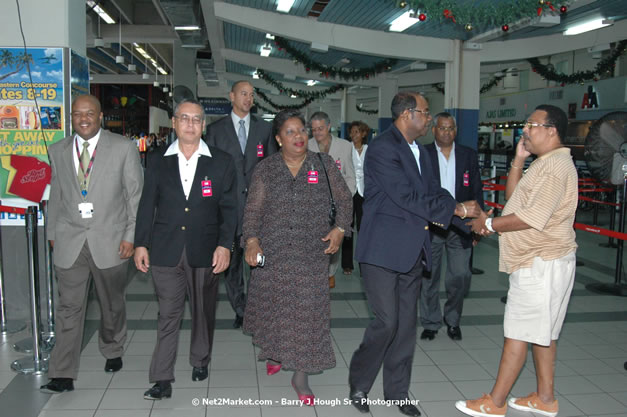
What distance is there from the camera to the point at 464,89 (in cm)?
1409

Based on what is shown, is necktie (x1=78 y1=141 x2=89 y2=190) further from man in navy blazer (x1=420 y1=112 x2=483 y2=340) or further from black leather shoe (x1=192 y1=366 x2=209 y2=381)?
man in navy blazer (x1=420 y1=112 x2=483 y2=340)

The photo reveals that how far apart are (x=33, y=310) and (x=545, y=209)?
3.20m

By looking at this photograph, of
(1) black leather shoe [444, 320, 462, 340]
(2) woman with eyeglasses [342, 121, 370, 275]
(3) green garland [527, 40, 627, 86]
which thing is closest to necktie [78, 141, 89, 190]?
(1) black leather shoe [444, 320, 462, 340]

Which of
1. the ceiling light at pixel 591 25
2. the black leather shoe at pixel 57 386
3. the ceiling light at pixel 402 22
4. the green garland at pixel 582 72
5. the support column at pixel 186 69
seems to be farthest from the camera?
the support column at pixel 186 69

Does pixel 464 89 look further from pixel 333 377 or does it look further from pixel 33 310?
pixel 33 310

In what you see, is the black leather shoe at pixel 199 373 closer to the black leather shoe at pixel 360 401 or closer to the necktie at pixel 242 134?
the black leather shoe at pixel 360 401

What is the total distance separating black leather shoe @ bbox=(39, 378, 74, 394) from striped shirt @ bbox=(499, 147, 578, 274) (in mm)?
2624

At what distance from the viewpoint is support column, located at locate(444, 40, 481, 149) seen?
46.0ft

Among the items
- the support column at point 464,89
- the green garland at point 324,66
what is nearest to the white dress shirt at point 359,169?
the support column at point 464,89

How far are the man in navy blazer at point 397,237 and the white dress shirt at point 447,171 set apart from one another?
1200 mm

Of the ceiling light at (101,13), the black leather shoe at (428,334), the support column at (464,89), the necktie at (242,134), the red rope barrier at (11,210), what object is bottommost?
the black leather shoe at (428,334)

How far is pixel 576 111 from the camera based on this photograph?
1725 cm

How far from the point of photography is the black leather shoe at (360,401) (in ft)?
10.3

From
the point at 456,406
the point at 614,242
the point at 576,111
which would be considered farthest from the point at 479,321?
the point at 576,111
